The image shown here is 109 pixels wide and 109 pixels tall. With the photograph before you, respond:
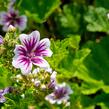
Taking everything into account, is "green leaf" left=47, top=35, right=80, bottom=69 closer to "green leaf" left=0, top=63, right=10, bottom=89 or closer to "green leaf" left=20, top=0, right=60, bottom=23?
"green leaf" left=0, top=63, right=10, bottom=89

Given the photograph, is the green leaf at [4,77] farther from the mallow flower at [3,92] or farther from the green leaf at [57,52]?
the green leaf at [57,52]

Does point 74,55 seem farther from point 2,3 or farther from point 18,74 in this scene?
Answer: point 2,3

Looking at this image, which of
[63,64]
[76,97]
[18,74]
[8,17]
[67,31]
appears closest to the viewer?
[18,74]

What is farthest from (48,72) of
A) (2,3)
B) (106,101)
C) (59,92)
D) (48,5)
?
(48,5)

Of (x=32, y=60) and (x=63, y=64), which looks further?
(x=63, y=64)

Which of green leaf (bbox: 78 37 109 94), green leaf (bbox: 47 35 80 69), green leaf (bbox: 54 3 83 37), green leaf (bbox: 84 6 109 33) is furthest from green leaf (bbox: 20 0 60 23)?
green leaf (bbox: 47 35 80 69)

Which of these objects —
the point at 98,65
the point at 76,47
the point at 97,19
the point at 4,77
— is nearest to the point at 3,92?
the point at 4,77
